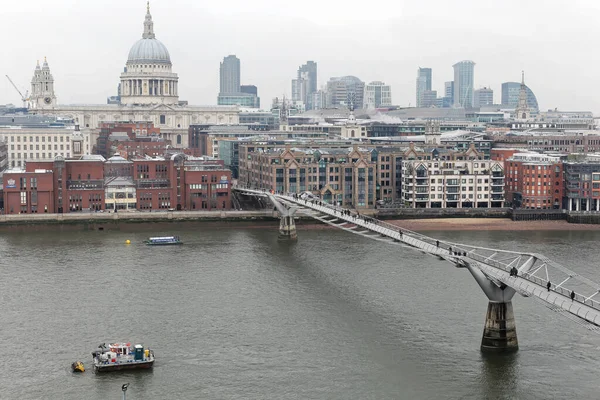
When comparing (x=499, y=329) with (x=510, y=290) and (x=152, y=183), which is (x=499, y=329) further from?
(x=152, y=183)

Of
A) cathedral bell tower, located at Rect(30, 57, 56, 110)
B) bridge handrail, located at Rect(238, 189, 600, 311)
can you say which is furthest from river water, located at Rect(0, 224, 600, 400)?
cathedral bell tower, located at Rect(30, 57, 56, 110)

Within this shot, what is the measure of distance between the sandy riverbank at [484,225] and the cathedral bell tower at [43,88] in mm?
60532

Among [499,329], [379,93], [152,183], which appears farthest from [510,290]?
[379,93]

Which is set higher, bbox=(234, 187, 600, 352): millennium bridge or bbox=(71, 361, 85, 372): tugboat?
bbox=(234, 187, 600, 352): millennium bridge

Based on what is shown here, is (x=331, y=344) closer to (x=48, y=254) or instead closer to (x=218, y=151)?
(x=48, y=254)

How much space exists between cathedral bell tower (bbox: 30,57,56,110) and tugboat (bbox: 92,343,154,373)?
283 ft

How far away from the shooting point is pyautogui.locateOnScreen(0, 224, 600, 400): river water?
91.4 ft

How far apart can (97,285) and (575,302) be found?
62.7 ft

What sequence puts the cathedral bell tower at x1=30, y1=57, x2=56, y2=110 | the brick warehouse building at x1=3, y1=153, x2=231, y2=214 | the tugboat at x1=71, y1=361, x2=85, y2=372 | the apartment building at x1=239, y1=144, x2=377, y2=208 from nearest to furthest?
the tugboat at x1=71, y1=361, x2=85, y2=372 → the brick warehouse building at x1=3, y1=153, x2=231, y2=214 → the apartment building at x1=239, y1=144, x2=377, y2=208 → the cathedral bell tower at x1=30, y1=57, x2=56, y2=110

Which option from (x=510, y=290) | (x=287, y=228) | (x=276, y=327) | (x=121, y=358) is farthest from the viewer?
(x=287, y=228)

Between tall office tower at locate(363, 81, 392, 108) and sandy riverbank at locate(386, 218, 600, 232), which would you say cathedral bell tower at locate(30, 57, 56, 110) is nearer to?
sandy riverbank at locate(386, 218, 600, 232)

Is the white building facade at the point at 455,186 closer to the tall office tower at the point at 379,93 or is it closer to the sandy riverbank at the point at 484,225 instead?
the sandy riverbank at the point at 484,225

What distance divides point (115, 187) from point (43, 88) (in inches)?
2129

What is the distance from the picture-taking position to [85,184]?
62.7 metres
